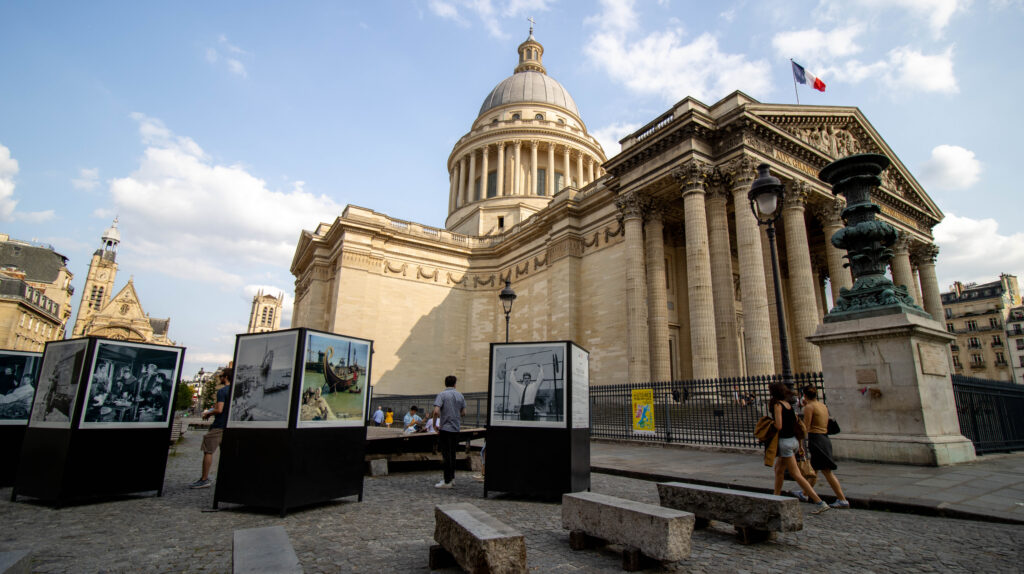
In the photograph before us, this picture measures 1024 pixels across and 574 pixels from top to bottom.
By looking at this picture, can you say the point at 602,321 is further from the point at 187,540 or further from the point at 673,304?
the point at 187,540

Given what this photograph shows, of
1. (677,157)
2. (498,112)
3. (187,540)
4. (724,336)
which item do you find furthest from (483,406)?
(498,112)

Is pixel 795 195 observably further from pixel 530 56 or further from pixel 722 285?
pixel 530 56

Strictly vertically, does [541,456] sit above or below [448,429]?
below

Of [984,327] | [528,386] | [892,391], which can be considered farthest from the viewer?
[984,327]

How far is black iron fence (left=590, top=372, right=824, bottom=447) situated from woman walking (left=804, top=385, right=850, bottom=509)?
480 centimetres

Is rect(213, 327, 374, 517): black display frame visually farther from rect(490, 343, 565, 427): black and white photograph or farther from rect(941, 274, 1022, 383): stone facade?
rect(941, 274, 1022, 383): stone facade

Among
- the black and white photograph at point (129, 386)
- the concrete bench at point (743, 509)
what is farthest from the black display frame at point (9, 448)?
the concrete bench at point (743, 509)

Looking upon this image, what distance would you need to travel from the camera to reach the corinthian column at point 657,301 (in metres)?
21.3

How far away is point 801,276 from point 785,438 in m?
15.9

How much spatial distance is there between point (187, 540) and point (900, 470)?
1002cm

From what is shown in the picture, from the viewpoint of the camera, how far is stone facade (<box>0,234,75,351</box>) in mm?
47844

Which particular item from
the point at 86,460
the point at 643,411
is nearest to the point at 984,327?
the point at 643,411

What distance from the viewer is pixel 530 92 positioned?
165ft

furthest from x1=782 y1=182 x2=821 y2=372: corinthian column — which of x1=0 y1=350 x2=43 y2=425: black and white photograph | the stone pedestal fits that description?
x1=0 y1=350 x2=43 y2=425: black and white photograph
